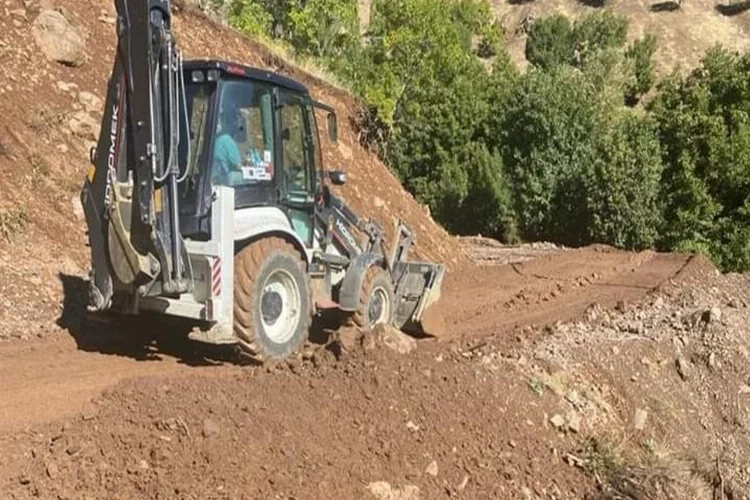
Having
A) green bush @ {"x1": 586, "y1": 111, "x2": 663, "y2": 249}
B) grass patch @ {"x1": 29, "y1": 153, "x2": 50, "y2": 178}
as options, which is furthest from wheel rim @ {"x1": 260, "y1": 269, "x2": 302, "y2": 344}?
green bush @ {"x1": 586, "y1": 111, "x2": 663, "y2": 249}

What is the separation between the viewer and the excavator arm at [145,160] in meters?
7.44

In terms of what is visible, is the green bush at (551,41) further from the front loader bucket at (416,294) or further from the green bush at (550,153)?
the front loader bucket at (416,294)

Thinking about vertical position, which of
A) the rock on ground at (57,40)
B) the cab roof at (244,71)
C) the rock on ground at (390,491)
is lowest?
the rock on ground at (390,491)

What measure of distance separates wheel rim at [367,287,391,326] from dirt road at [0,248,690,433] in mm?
1328

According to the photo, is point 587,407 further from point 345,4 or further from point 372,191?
point 345,4

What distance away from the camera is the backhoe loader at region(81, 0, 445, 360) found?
24.5 feet

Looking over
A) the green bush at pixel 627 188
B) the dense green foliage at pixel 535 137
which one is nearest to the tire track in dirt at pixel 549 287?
the green bush at pixel 627 188

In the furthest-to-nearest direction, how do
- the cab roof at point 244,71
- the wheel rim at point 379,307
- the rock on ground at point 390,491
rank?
the wheel rim at point 379,307 < the cab roof at point 244,71 < the rock on ground at point 390,491

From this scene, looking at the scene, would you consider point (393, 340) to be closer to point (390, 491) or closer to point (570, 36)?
point (390, 491)

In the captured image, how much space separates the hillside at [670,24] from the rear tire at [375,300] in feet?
183

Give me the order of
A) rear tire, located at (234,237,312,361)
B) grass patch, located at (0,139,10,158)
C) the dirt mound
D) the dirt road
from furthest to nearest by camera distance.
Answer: grass patch, located at (0,139,10,158) < the dirt mound < rear tire, located at (234,237,312,361) < the dirt road

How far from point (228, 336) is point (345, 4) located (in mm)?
24785

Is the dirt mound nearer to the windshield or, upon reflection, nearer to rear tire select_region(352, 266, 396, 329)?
the windshield

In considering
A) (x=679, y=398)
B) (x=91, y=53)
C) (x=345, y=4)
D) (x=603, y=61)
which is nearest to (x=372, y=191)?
(x=91, y=53)
